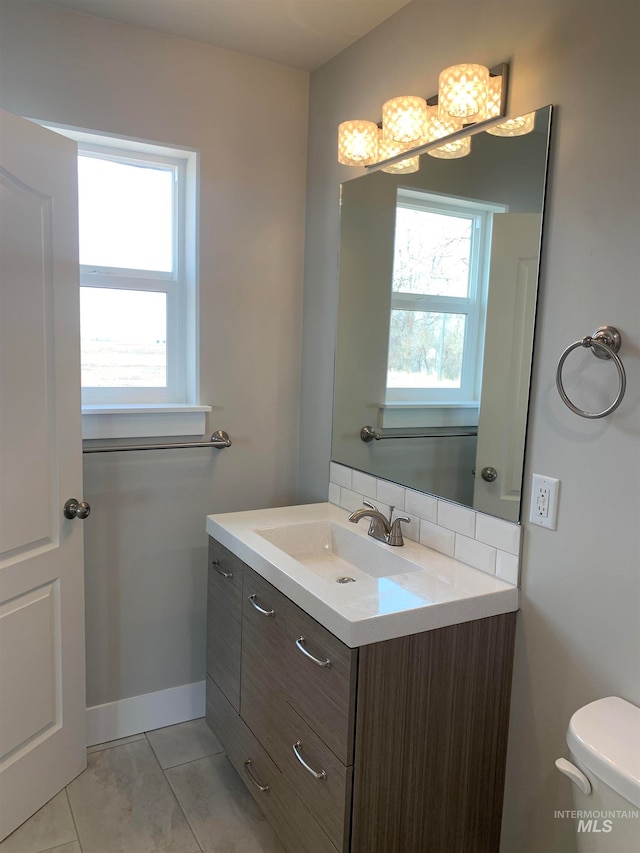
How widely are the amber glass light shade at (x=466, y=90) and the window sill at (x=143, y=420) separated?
1.31 metres

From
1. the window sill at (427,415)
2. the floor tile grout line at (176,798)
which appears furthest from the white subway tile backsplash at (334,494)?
the floor tile grout line at (176,798)

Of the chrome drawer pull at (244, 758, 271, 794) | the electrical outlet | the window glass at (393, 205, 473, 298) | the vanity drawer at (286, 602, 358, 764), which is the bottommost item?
the chrome drawer pull at (244, 758, 271, 794)

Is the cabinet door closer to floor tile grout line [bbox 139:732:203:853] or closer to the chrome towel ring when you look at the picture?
floor tile grout line [bbox 139:732:203:853]

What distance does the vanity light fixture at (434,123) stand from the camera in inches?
61.2

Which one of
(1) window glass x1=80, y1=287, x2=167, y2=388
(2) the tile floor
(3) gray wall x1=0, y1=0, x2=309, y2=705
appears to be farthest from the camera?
(1) window glass x1=80, y1=287, x2=167, y2=388

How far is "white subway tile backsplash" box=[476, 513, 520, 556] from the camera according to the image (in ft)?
5.12

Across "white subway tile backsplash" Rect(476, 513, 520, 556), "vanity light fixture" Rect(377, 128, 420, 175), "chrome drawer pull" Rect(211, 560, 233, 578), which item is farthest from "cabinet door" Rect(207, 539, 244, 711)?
"vanity light fixture" Rect(377, 128, 420, 175)

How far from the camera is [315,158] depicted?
2.40 metres

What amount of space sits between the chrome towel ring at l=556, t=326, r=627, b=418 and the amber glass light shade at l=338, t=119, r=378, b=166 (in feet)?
3.31

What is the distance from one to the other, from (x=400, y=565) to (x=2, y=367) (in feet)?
4.13

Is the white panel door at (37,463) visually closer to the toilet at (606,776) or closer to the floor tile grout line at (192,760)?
the floor tile grout line at (192,760)

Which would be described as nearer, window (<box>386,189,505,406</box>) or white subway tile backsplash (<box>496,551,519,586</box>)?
white subway tile backsplash (<box>496,551,519,586</box>)

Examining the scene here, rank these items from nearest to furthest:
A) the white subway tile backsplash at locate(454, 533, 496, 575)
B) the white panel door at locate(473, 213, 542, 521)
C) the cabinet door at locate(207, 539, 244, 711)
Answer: the white panel door at locate(473, 213, 542, 521) → the white subway tile backsplash at locate(454, 533, 496, 575) → the cabinet door at locate(207, 539, 244, 711)

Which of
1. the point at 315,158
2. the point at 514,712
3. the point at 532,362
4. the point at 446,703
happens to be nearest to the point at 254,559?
the point at 446,703
